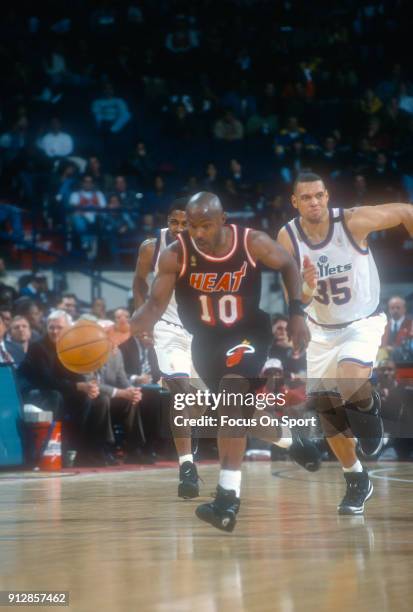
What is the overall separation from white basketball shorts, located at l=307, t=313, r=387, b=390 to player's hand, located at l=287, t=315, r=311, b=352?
3.75 feet

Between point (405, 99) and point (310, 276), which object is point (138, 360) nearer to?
point (310, 276)

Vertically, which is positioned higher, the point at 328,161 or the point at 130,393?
the point at 328,161

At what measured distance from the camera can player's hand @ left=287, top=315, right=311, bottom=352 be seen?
582 centimetres

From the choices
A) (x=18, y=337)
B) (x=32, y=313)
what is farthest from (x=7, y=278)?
(x=18, y=337)

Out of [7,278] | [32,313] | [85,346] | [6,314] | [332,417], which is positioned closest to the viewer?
[85,346]

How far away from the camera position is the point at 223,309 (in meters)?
6.11

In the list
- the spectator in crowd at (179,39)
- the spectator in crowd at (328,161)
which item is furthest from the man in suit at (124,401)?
the spectator in crowd at (179,39)

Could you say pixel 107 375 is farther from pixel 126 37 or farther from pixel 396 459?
pixel 126 37

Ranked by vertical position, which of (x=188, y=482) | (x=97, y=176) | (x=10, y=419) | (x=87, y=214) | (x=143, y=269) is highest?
(x=97, y=176)

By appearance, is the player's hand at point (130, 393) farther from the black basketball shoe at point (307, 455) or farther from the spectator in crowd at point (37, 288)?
the black basketball shoe at point (307, 455)

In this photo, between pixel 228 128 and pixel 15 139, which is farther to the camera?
pixel 228 128

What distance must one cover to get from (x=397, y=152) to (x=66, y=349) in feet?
40.5

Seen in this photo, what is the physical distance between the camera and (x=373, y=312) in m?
7.20

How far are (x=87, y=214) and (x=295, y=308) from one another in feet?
33.7
